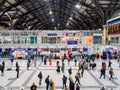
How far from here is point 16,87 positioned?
59.0 feet

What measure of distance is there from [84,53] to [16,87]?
26.4 metres

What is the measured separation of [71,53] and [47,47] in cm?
448

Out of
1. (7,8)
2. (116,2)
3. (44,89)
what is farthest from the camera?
(7,8)

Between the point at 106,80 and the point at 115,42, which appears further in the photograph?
the point at 115,42

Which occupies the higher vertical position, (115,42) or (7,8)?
(7,8)

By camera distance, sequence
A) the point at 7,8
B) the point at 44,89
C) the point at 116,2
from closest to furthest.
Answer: the point at 44,89, the point at 116,2, the point at 7,8

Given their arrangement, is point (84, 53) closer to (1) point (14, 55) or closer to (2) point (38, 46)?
(2) point (38, 46)

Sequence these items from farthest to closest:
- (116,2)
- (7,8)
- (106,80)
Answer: (7,8)
(116,2)
(106,80)

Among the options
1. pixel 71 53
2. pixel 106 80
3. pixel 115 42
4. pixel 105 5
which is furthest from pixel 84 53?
pixel 106 80

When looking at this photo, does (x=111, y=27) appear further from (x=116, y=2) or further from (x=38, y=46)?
(x=38, y=46)

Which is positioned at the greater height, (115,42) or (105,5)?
(105,5)

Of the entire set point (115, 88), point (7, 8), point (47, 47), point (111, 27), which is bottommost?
point (115, 88)

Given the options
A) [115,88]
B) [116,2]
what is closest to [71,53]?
[116,2]

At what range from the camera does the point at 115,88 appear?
1772 cm
